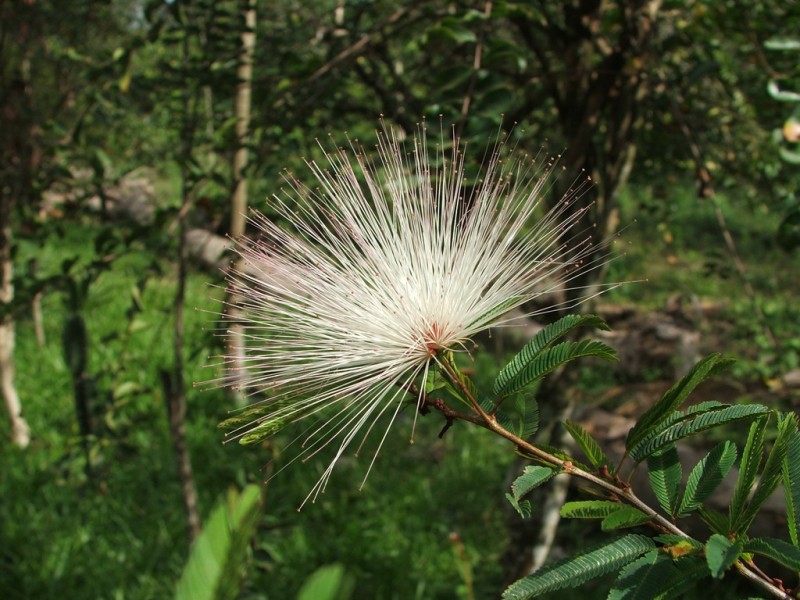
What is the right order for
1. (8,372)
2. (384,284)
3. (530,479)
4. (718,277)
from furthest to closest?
(718,277) < (8,372) < (384,284) < (530,479)

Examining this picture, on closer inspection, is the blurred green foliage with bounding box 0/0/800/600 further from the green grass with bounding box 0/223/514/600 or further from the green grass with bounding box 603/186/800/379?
the green grass with bounding box 603/186/800/379

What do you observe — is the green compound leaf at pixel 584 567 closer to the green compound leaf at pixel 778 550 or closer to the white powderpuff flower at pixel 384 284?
the green compound leaf at pixel 778 550

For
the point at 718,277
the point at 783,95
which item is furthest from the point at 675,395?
the point at 718,277

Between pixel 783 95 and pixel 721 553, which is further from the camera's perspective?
pixel 783 95

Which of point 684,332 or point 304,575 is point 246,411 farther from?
point 684,332

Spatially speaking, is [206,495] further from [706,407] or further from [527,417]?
[706,407]

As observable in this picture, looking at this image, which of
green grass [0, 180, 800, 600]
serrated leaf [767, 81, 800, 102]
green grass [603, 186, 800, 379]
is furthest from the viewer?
green grass [603, 186, 800, 379]

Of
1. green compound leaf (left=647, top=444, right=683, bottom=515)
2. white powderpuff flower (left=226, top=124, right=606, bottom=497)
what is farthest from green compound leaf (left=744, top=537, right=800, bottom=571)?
white powderpuff flower (left=226, top=124, right=606, bottom=497)

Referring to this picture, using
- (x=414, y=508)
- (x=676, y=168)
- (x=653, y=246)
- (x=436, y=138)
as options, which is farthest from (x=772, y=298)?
(x=436, y=138)
